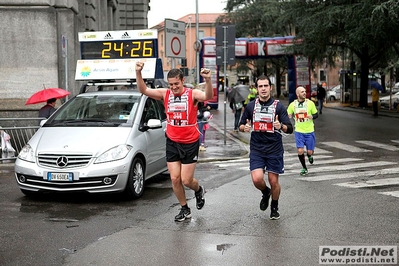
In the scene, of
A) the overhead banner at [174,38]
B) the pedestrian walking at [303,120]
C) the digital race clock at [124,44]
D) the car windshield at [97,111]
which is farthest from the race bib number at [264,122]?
the overhead banner at [174,38]

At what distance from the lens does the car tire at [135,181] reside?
905 cm

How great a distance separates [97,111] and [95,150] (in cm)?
146

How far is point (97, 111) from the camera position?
10.1 meters

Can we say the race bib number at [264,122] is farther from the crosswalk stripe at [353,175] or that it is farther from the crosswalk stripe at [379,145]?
the crosswalk stripe at [379,145]

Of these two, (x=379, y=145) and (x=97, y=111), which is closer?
(x=97, y=111)

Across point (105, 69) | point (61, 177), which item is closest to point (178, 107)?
point (61, 177)

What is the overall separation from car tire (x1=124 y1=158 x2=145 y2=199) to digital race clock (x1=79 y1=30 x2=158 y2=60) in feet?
12.6

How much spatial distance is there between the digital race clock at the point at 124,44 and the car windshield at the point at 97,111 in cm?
256

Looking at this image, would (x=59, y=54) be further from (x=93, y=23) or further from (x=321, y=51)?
(x=321, y=51)

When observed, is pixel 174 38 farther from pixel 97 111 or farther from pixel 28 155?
pixel 28 155

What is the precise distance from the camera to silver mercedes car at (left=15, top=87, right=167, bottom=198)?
8.70 m

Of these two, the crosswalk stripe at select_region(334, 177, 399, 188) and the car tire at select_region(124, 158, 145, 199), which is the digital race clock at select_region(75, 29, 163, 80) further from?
the crosswalk stripe at select_region(334, 177, 399, 188)

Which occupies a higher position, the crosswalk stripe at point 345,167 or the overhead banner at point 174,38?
the overhead banner at point 174,38

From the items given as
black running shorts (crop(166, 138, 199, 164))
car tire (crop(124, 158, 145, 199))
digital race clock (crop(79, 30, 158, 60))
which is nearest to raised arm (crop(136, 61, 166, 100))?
black running shorts (crop(166, 138, 199, 164))
